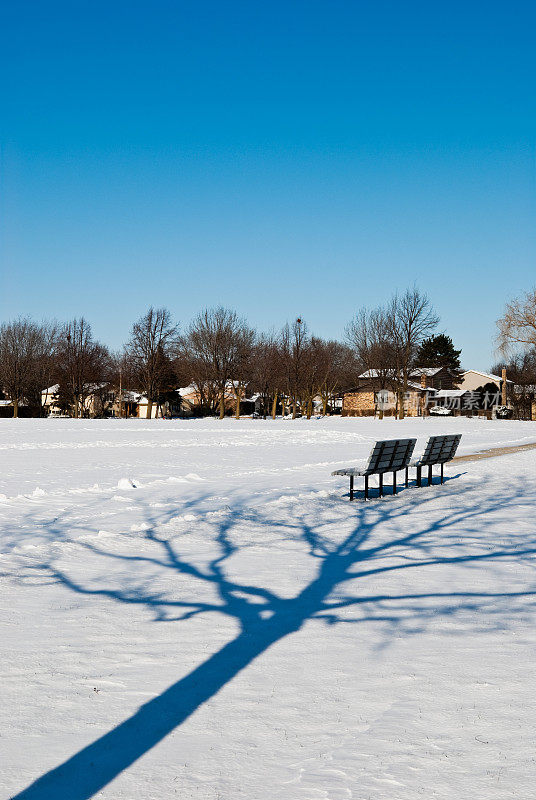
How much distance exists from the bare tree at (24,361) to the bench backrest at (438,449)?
62.2 m

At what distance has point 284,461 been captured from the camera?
20266 millimetres

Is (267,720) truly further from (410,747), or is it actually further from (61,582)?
(61,582)

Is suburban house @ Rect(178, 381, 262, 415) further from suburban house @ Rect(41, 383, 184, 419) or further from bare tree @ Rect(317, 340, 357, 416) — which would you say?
bare tree @ Rect(317, 340, 357, 416)

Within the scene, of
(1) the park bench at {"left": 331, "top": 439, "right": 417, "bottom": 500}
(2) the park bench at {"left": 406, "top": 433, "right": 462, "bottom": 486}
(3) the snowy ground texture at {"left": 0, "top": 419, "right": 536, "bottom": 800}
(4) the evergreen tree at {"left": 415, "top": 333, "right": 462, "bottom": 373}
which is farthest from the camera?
(4) the evergreen tree at {"left": 415, "top": 333, "right": 462, "bottom": 373}

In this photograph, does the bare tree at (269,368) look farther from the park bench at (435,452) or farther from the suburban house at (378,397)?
the park bench at (435,452)

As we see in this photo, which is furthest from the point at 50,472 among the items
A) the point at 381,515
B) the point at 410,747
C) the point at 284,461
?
the point at 410,747

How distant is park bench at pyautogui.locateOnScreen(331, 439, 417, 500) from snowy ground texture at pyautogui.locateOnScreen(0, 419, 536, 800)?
180 cm

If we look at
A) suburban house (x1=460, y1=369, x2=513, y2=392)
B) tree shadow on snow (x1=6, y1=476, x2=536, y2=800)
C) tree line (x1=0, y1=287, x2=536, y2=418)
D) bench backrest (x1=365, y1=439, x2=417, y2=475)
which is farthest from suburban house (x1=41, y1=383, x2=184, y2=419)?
tree shadow on snow (x1=6, y1=476, x2=536, y2=800)

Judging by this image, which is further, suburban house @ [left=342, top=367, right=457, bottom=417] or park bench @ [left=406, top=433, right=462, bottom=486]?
suburban house @ [left=342, top=367, right=457, bottom=417]

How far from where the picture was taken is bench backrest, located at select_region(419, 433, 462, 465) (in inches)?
553

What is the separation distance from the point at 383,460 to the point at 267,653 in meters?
8.24

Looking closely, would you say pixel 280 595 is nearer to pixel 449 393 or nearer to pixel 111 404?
pixel 111 404

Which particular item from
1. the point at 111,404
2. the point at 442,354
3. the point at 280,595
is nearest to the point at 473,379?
the point at 442,354

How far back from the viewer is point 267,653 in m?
4.94
